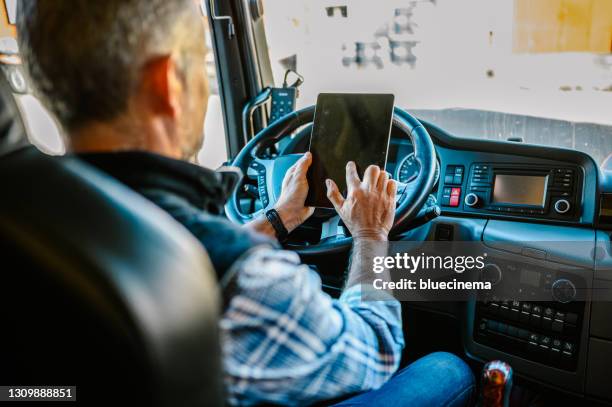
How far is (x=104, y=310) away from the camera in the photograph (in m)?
0.47

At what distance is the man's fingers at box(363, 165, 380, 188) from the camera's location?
4.07 ft

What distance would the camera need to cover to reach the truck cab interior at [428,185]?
0.52 metres

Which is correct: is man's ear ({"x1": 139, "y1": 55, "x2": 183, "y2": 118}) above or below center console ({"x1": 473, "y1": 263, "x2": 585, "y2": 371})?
above

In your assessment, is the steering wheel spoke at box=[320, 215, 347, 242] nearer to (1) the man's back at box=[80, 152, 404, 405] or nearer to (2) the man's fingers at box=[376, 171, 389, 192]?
(2) the man's fingers at box=[376, 171, 389, 192]

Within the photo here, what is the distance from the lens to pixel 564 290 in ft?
4.80

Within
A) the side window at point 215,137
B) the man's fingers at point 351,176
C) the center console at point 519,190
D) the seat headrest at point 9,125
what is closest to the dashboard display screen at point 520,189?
the center console at point 519,190

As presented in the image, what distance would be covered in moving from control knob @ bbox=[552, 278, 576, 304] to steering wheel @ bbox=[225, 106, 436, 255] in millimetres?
485

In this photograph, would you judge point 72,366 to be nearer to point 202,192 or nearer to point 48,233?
point 48,233

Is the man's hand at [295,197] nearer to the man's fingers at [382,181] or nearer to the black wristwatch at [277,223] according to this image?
the black wristwatch at [277,223]

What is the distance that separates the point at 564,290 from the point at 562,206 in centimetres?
29

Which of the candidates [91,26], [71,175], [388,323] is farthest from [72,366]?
[388,323]

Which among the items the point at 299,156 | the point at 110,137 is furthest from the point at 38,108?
the point at 110,137

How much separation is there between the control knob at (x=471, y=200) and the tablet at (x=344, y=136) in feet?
1.96

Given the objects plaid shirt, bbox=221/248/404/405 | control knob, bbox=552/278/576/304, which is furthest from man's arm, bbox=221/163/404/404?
control knob, bbox=552/278/576/304
